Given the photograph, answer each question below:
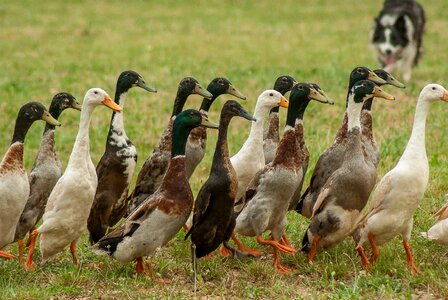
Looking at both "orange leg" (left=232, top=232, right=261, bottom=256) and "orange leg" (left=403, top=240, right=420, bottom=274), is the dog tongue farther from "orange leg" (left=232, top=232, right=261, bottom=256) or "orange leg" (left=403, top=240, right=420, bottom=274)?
"orange leg" (left=403, top=240, right=420, bottom=274)

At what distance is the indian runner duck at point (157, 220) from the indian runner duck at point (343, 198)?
0.98m

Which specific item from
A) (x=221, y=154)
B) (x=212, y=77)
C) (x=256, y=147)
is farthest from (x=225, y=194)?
(x=212, y=77)

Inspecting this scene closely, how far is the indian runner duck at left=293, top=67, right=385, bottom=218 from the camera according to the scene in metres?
7.10

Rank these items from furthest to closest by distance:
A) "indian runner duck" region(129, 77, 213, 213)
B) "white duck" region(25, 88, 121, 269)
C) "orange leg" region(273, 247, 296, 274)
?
"indian runner duck" region(129, 77, 213, 213) < "orange leg" region(273, 247, 296, 274) < "white duck" region(25, 88, 121, 269)

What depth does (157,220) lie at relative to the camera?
6195 millimetres

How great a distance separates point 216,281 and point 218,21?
1578 cm

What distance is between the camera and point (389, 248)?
677 cm

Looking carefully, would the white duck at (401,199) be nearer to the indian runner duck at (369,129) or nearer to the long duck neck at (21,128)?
the indian runner duck at (369,129)

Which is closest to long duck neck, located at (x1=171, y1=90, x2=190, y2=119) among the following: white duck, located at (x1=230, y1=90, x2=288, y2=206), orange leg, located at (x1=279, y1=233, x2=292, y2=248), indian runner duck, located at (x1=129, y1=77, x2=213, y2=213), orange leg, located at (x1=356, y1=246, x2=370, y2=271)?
indian runner duck, located at (x1=129, y1=77, x2=213, y2=213)

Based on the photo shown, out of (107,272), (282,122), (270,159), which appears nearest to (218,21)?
(282,122)

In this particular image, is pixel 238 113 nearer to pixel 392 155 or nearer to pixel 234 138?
pixel 392 155

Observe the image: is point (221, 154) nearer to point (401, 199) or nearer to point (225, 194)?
point (225, 194)

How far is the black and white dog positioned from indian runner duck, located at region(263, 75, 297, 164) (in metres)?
7.39

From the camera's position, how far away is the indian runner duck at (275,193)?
6535mm
